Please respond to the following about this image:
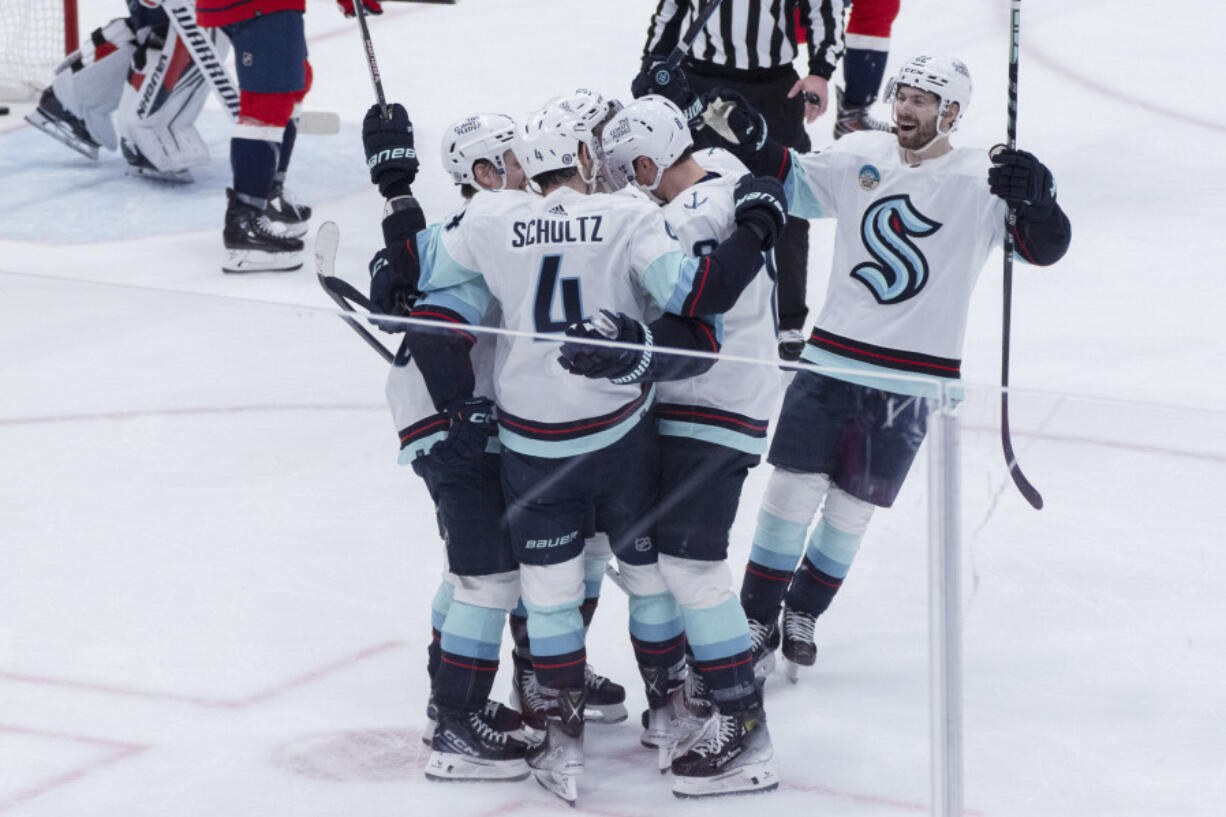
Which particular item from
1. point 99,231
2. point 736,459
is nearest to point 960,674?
point 736,459

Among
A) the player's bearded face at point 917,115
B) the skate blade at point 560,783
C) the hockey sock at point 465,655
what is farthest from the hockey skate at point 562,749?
the player's bearded face at point 917,115

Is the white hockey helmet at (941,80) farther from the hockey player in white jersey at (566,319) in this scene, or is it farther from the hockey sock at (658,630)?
the hockey sock at (658,630)

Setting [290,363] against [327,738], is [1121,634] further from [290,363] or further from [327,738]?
[290,363]

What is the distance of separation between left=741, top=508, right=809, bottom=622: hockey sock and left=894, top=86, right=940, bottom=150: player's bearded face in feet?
2.13

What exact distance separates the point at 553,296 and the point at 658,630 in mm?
509

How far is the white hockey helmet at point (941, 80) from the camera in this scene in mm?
2650

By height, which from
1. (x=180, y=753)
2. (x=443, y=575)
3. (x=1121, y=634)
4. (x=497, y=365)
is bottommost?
(x=180, y=753)

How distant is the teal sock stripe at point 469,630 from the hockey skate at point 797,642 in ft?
1.39

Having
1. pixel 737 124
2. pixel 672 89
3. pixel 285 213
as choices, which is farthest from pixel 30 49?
pixel 737 124

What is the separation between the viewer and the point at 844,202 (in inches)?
107

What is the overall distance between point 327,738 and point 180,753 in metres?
0.20

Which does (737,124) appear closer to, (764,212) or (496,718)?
(764,212)

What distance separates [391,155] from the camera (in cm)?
262

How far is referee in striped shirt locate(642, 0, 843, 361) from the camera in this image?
4.08m
